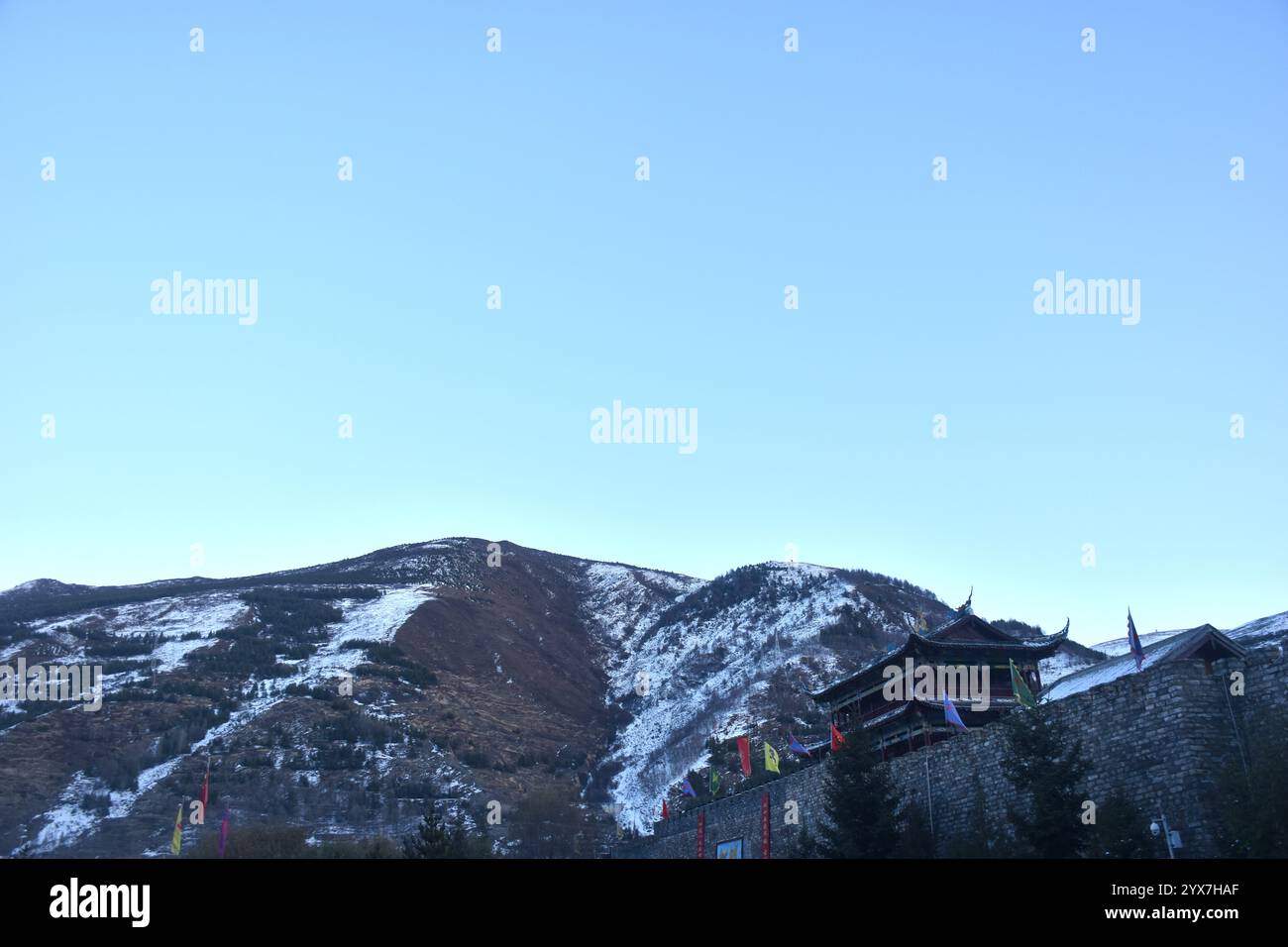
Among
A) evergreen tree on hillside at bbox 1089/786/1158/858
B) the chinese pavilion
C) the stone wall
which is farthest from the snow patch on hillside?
evergreen tree on hillside at bbox 1089/786/1158/858

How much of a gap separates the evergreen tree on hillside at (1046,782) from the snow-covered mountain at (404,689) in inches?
1084

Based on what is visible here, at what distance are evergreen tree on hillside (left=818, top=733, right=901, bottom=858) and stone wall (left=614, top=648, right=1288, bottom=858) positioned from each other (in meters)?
1.37

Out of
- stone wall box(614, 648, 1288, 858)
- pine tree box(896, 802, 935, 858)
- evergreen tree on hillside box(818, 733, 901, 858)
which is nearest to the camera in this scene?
stone wall box(614, 648, 1288, 858)

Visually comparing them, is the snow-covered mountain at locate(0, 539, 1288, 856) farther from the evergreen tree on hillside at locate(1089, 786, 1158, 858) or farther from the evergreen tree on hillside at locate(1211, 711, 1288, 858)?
the evergreen tree on hillside at locate(1211, 711, 1288, 858)

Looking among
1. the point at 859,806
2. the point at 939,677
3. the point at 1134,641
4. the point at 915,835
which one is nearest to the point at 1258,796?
the point at 1134,641

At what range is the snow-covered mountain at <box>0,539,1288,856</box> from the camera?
187ft

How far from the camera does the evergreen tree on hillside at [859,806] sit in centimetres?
2895

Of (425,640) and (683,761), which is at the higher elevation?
(425,640)

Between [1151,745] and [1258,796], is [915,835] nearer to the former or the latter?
[1151,745]

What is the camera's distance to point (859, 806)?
1172 inches
